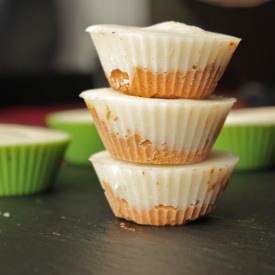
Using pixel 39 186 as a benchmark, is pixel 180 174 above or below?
above

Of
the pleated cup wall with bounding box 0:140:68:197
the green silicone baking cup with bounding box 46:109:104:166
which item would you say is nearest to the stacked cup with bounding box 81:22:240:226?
the pleated cup wall with bounding box 0:140:68:197

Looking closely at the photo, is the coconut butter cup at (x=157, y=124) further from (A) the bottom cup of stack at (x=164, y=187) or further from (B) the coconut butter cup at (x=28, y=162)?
(B) the coconut butter cup at (x=28, y=162)

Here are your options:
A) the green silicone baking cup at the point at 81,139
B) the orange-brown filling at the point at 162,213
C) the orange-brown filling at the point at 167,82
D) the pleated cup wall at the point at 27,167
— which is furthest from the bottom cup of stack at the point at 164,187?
the green silicone baking cup at the point at 81,139

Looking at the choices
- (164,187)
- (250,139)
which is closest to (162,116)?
(164,187)

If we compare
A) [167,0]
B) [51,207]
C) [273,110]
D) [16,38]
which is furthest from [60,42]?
[51,207]

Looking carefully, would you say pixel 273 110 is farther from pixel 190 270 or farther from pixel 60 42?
pixel 60 42

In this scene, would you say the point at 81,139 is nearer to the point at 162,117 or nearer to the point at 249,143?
the point at 249,143

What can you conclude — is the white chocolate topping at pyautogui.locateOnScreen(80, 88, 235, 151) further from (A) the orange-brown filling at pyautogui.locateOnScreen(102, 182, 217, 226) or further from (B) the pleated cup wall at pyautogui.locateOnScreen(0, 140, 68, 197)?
(B) the pleated cup wall at pyautogui.locateOnScreen(0, 140, 68, 197)

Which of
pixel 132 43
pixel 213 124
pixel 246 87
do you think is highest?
pixel 132 43
